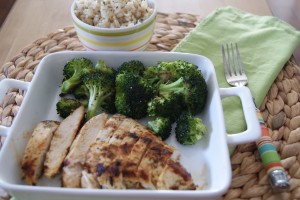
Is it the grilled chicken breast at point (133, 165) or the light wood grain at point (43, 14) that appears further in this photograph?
the light wood grain at point (43, 14)

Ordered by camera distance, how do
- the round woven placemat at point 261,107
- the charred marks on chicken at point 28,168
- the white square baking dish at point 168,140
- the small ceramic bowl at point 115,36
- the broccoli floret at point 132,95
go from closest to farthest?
the white square baking dish at point 168,140, the charred marks on chicken at point 28,168, the round woven placemat at point 261,107, the broccoli floret at point 132,95, the small ceramic bowl at point 115,36

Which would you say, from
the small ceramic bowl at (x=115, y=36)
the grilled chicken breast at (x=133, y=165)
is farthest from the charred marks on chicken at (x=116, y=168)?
the small ceramic bowl at (x=115, y=36)

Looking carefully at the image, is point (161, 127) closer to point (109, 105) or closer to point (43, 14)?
point (109, 105)

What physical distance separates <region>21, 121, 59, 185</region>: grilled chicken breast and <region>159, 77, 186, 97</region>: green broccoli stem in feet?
1.30

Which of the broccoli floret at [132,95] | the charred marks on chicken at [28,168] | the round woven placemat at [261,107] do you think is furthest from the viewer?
the broccoli floret at [132,95]

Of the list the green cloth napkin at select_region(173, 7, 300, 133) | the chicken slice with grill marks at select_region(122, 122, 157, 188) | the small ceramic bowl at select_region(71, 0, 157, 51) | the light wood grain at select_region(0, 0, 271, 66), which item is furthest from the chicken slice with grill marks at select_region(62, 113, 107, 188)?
the light wood grain at select_region(0, 0, 271, 66)

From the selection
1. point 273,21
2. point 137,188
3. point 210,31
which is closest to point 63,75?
point 137,188

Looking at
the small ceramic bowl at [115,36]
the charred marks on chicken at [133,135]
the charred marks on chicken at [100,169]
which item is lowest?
the charred marks on chicken at [100,169]

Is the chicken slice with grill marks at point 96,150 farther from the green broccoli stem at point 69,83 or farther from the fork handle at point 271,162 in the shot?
the fork handle at point 271,162

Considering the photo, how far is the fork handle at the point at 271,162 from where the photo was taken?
116cm

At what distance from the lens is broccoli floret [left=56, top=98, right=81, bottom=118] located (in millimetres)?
1343

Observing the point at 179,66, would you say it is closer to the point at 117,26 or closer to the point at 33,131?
the point at 117,26

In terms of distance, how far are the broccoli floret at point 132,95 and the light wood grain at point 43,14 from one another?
0.81 metres

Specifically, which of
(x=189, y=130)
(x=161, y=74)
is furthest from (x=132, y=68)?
(x=189, y=130)
